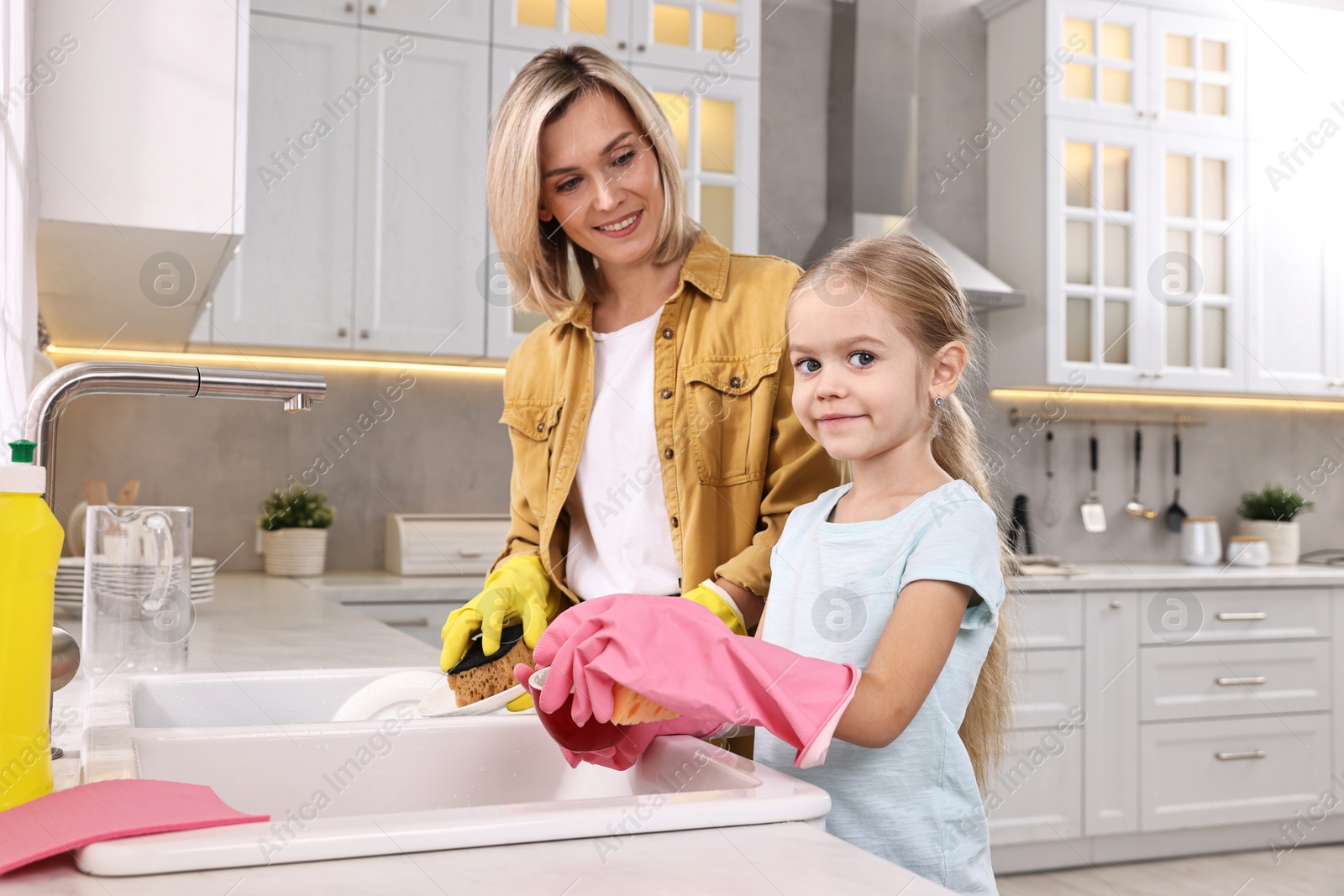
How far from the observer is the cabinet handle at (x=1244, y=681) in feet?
9.91

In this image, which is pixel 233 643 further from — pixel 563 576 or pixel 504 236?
pixel 504 236

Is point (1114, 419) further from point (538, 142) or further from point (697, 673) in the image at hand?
point (697, 673)

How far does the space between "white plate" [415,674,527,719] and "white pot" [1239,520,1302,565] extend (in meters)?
3.36

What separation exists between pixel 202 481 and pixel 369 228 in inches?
31.8

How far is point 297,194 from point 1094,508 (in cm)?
252

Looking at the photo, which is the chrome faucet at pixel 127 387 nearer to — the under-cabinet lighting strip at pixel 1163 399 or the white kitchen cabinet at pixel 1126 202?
the white kitchen cabinet at pixel 1126 202

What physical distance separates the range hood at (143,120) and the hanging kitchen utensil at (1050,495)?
9.18 ft

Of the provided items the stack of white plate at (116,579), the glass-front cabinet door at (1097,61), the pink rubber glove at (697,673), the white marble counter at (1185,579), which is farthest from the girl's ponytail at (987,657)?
the glass-front cabinet door at (1097,61)

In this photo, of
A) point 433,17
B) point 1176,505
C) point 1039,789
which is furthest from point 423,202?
point 1176,505

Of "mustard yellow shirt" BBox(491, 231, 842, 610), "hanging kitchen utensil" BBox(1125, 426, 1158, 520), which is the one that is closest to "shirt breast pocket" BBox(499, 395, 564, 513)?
"mustard yellow shirt" BBox(491, 231, 842, 610)

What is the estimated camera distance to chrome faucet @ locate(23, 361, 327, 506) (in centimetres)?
71

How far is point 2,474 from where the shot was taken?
542mm

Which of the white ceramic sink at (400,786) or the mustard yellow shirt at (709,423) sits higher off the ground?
the mustard yellow shirt at (709,423)

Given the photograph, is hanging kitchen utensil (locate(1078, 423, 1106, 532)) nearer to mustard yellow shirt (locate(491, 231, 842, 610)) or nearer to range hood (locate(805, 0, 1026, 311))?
range hood (locate(805, 0, 1026, 311))
